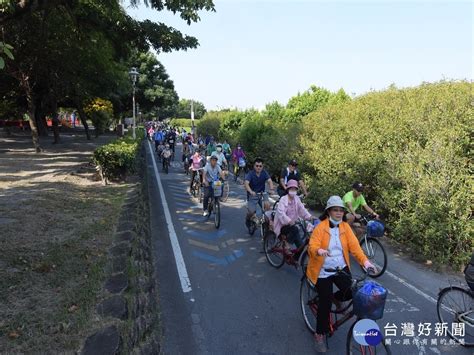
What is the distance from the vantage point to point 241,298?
242 inches

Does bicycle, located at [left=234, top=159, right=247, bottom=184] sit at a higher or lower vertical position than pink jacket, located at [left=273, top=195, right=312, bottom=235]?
lower

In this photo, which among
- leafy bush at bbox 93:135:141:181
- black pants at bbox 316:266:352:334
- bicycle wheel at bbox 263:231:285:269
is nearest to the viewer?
black pants at bbox 316:266:352:334

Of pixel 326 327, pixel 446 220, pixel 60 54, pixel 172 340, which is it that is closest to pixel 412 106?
pixel 446 220

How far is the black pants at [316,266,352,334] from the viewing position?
4.48 m

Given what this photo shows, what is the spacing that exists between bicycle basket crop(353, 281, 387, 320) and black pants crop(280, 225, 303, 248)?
2.97 metres

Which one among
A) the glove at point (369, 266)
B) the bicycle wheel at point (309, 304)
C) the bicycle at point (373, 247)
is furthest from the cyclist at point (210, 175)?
the glove at point (369, 266)

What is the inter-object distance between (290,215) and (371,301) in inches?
131

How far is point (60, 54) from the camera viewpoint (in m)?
18.7

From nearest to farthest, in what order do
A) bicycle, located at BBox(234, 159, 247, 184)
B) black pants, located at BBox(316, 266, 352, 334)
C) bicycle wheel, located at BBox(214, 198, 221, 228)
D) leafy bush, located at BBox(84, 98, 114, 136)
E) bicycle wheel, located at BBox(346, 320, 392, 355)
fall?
1. bicycle wheel, located at BBox(346, 320, 392, 355)
2. black pants, located at BBox(316, 266, 352, 334)
3. bicycle wheel, located at BBox(214, 198, 221, 228)
4. bicycle, located at BBox(234, 159, 247, 184)
5. leafy bush, located at BBox(84, 98, 114, 136)

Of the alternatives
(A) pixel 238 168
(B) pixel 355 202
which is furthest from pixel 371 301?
(A) pixel 238 168

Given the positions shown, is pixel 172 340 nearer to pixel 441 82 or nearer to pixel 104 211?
pixel 104 211

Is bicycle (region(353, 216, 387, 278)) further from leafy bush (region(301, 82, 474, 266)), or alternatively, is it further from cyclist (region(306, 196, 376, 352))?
cyclist (region(306, 196, 376, 352))

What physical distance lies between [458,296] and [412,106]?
7362 millimetres

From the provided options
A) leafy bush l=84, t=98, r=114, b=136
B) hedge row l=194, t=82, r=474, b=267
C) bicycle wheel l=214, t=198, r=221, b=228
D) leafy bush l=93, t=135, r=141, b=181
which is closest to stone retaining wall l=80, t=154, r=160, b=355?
bicycle wheel l=214, t=198, r=221, b=228
